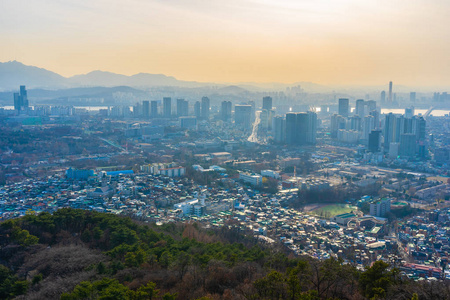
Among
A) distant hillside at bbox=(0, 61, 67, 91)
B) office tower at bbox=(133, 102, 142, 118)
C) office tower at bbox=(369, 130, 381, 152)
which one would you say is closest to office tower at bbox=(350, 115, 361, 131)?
office tower at bbox=(369, 130, 381, 152)

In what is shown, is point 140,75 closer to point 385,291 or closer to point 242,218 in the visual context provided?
point 242,218

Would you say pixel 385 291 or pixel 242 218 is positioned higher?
pixel 385 291

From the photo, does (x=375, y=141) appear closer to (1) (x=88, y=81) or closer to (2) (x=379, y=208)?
(2) (x=379, y=208)

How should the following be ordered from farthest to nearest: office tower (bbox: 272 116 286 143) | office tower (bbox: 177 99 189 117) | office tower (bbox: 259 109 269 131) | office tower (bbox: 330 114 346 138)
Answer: office tower (bbox: 177 99 189 117) → office tower (bbox: 259 109 269 131) → office tower (bbox: 330 114 346 138) → office tower (bbox: 272 116 286 143)

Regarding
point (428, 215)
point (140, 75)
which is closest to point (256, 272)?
point (428, 215)

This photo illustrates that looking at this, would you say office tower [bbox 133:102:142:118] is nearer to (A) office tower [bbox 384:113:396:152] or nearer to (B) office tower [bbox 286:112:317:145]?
(B) office tower [bbox 286:112:317:145]

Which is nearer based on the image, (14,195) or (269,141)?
(14,195)
